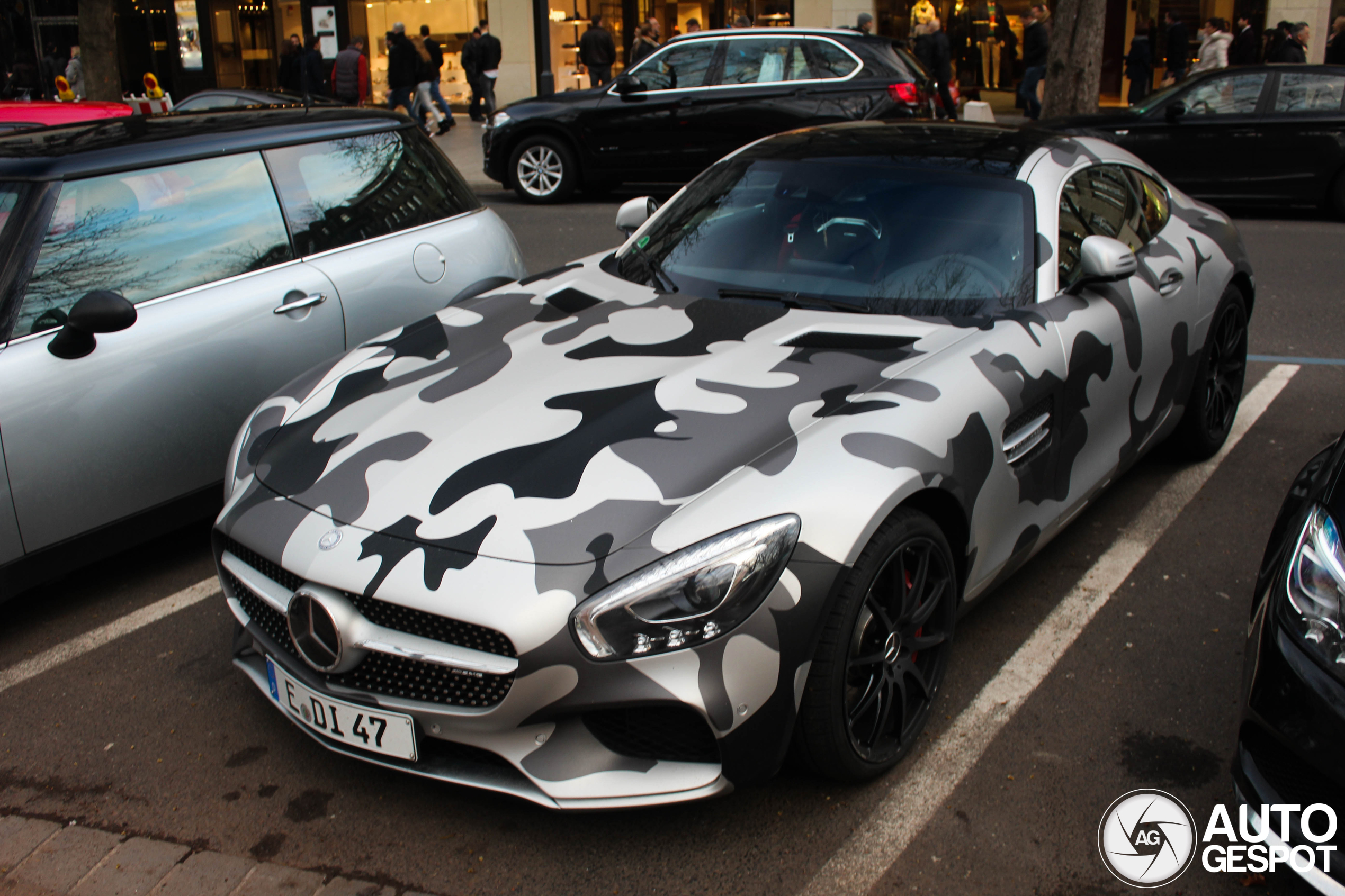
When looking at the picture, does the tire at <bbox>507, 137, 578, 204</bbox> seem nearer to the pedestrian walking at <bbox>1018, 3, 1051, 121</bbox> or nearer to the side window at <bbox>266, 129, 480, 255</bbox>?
the side window at <bbox>266, 129, 480, 255</bbox>

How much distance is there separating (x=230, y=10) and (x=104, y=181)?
22912mm

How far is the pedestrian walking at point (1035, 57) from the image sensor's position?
18.1m

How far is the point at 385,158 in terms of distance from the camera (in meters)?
5.09

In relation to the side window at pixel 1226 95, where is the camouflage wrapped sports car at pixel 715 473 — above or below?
below

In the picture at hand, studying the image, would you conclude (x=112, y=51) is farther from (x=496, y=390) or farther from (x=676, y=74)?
(x=496, y=390)

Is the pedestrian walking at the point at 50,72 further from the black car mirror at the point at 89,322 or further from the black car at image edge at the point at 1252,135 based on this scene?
the black car mirror at the point at 89,322

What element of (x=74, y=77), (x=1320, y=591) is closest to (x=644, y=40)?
(x=74, y=77)

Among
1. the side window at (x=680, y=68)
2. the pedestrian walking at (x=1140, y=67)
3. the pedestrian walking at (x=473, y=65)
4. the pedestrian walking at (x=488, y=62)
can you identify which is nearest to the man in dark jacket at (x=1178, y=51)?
the pedestrian walking at (x=1140, y=67)

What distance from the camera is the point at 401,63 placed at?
17.8 metres

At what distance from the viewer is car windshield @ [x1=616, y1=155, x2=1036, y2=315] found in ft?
11.9

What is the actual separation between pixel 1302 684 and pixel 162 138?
4057mm

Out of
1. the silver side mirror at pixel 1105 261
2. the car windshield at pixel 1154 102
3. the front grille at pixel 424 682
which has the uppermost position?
the car windshield at pixel 1154 102

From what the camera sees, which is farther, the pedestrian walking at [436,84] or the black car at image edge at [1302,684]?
the pedestrian walking at [436,84]

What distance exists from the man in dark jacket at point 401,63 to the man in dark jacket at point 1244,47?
1203cm
